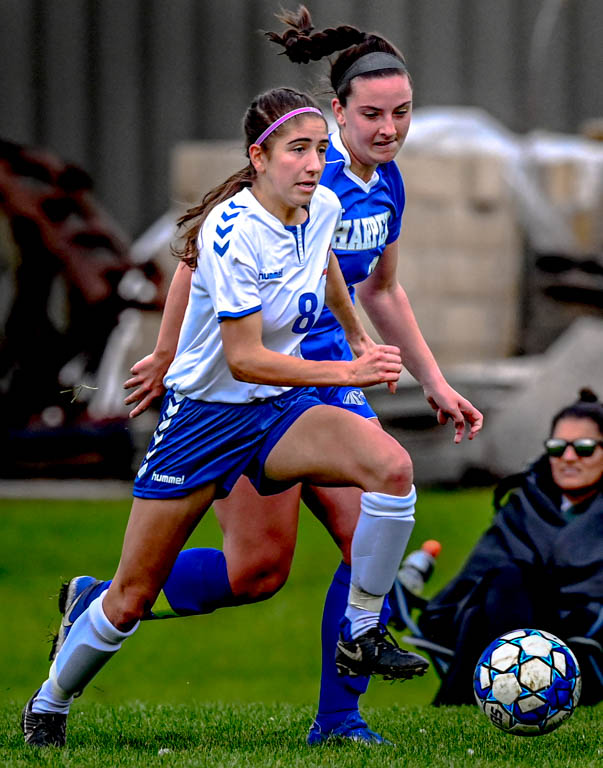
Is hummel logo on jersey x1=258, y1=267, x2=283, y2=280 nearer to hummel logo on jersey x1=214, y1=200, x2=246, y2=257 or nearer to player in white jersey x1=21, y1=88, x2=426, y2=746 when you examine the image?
player in white jersey x1=21, y1=88, x2=426, y2=746

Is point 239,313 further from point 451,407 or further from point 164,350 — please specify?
point 451,407

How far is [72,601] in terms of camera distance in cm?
479

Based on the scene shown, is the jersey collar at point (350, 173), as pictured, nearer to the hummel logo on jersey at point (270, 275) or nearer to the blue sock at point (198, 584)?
the hummel logo on jersey at point (270, 275)

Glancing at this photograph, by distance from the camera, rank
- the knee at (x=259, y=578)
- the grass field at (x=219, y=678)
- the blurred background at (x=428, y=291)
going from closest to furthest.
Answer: the grass field at (x=219, y=678) < the knee at (x=259, y=578) < the blurred background at (x=428, y=291)

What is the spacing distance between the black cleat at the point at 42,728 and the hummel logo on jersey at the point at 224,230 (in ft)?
5.02

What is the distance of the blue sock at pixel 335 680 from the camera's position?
4.61 meters

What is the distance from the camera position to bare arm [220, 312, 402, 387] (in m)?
4.04

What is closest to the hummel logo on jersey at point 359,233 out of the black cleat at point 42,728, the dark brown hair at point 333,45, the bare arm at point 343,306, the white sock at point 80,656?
the bare arm at point 343,306

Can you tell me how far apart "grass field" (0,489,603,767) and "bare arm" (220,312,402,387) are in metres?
1.07

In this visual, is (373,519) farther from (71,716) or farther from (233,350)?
(71,716)

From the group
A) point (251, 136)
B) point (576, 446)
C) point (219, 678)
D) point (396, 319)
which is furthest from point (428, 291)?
point (251, 136)

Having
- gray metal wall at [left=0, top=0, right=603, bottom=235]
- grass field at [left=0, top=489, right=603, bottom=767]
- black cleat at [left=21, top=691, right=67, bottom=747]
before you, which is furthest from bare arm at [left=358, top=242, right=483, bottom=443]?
gray metal wall at [left=0, top=0, right=603, bottom=235]

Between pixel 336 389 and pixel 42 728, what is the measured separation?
137 cm

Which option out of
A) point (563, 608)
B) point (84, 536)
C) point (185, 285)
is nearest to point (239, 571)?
point (185, 285)
